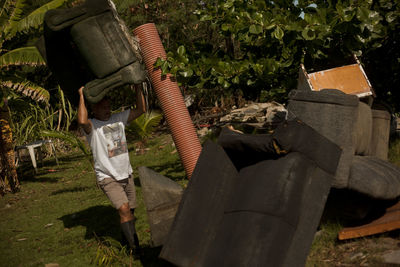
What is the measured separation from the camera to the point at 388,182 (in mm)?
3873

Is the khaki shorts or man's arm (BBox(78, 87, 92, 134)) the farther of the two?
the khaki shorts

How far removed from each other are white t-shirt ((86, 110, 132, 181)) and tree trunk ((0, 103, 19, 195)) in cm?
724

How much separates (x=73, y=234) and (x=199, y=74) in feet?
10.2

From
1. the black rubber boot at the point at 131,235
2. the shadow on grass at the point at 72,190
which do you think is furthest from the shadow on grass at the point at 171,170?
the black rubber boot at the point at 131,235

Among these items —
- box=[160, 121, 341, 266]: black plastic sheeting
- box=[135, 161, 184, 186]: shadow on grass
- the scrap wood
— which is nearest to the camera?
box=[160, 121, 341, 266]: black plastic sheeting

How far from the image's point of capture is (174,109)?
15.2ft

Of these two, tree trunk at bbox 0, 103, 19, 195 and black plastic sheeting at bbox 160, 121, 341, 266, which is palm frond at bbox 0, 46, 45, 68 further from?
black plastic sheeting at bbox 160, 121, 341, 266

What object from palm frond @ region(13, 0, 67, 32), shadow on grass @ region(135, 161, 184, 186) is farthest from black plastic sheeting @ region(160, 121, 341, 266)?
palm frond @ region(13, 0, 67, 32)

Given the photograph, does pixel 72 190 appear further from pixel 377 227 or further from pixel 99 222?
pixel 377 227

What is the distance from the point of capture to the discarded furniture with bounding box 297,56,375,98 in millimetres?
5039

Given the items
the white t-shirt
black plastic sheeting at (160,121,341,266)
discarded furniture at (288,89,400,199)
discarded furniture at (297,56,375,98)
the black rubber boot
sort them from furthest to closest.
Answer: discarded furniture at (297,56,375,98) → the white t-shirt → the black rubber boot → discarded furniture at (288,89,400,199) → black plastic sheeting at (160,121,341,266)

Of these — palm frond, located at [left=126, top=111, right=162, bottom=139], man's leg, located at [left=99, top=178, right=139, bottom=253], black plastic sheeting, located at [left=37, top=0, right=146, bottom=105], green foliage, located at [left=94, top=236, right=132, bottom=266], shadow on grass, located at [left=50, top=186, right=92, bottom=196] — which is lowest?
palm frond, located at [left=126, top=111, right=162, bottom=139]

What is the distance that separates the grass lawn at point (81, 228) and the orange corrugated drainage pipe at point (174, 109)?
1.17m

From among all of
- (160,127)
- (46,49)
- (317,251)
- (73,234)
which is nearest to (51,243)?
(73,234)
